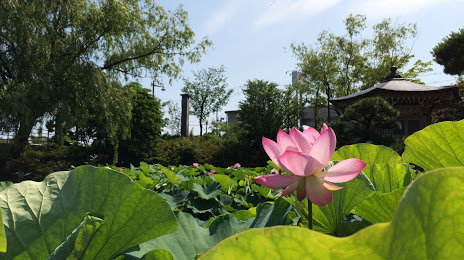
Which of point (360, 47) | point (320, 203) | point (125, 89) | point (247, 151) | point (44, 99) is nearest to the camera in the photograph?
point (320, 203)

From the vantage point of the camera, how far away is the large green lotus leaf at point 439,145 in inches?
19.1

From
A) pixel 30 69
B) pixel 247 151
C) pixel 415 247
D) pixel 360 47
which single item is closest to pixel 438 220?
pixel 415 247

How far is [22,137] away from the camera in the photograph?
9.04 metres

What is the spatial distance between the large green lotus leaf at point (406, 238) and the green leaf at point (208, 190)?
53.8 inches

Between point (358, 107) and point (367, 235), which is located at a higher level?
point (358, 107)

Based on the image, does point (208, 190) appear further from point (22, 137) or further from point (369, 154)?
point (22, 137)

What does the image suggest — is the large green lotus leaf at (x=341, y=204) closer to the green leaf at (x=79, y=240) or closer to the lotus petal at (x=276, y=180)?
the lotus petal at (x=276, y=180)

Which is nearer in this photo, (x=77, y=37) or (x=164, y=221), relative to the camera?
(x=164, y=221)

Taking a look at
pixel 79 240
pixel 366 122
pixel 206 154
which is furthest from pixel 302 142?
pixel 206 154

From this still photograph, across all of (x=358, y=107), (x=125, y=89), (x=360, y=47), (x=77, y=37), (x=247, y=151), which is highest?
(x=360, y=47)

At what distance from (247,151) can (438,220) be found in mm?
12673

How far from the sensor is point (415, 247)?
17cm

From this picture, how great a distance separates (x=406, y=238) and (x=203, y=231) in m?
0.40

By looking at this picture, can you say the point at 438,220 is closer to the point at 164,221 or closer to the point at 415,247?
the point at 415,247
